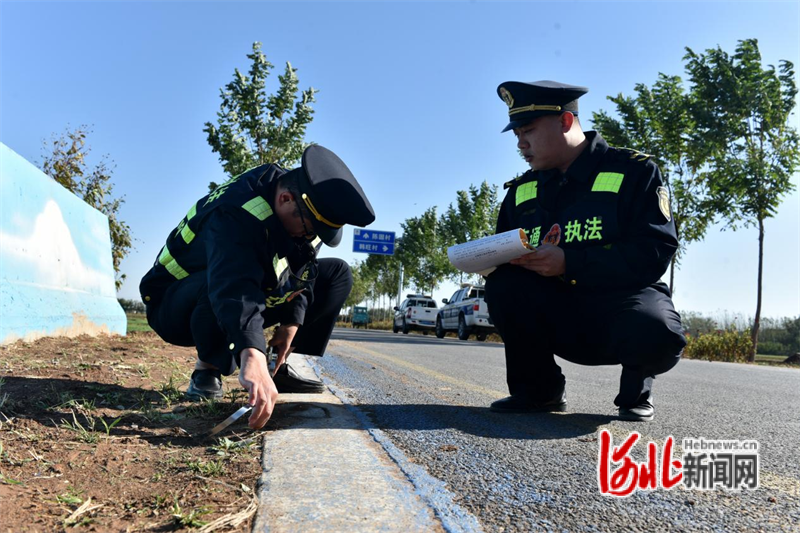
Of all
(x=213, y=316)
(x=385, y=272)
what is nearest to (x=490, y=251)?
→ (x=213, y=316)

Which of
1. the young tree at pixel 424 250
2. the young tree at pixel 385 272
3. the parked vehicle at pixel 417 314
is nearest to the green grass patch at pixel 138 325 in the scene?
the parked vehicle at pixel 417 314

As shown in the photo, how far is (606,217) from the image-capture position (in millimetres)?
2934

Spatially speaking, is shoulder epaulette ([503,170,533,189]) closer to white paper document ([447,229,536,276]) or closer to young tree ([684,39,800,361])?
white paper document ([447,229,536,276])

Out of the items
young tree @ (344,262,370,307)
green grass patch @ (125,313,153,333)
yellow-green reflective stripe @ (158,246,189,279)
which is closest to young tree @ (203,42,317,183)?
green grass patch @ (125,313,153,333)

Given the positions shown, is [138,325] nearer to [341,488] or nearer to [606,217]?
[606,217]

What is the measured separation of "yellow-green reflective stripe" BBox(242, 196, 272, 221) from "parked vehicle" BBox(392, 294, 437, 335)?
22.5 meters

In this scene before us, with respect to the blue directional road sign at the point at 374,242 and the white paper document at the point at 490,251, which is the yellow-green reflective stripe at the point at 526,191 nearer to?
the white paper document at the point at 490,251

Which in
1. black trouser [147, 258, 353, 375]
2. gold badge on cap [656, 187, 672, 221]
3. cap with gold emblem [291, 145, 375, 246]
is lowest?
black trouser [147, 258, 353, 375]

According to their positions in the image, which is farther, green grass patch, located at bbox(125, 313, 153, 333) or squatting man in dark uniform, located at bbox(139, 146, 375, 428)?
green grass patch, located at bbox(125, 313, 153, 333)

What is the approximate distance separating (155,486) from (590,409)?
89.5 inches

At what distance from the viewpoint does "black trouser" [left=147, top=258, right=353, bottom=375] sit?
280 centimetres

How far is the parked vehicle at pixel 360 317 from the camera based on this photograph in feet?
154

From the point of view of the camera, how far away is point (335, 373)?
471 cm

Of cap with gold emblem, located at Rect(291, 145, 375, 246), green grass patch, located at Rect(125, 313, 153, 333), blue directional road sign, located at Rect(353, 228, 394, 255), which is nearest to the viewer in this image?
cap with gold emblem, located at Rect(291, 145, 375, 246)
